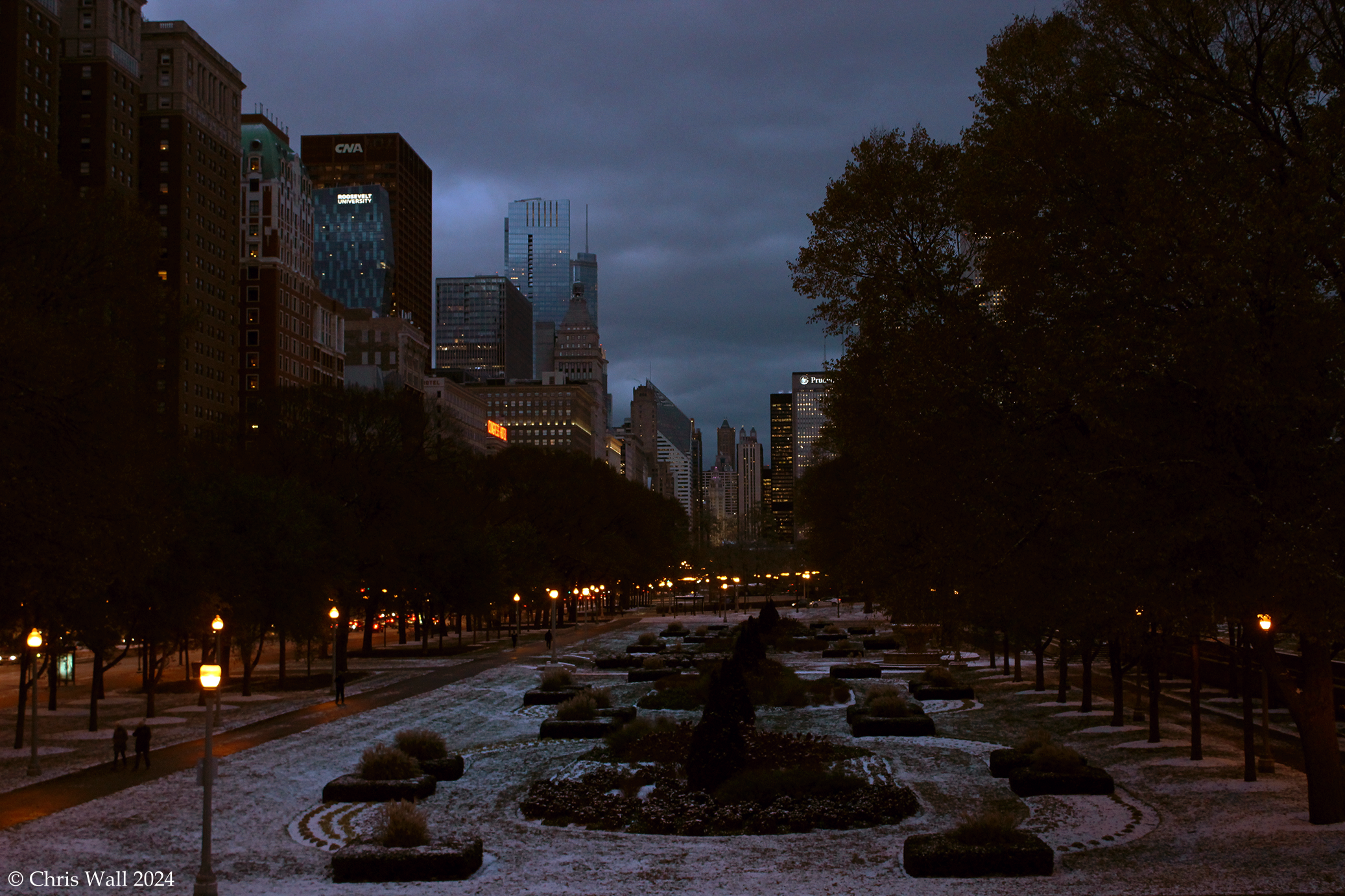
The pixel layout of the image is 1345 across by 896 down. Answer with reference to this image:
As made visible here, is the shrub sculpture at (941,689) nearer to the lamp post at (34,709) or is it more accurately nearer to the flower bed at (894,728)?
the flower bed at (894,728)

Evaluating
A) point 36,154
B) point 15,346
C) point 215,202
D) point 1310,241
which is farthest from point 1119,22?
point 215,202

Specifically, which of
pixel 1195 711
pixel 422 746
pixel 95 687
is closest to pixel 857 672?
pixel 1195 711

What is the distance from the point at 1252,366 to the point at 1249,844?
9.22 metres

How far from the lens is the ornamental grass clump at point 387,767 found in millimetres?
27281

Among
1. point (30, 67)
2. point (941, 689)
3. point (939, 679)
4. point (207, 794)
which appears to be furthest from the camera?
point (30, 67)

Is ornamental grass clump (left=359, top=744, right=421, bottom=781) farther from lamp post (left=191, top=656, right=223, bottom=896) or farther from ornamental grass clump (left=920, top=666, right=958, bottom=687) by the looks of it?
ornamental grass clump (left=920, top=666, right=958, bottom=687)

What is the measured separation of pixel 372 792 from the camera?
26.7 metres

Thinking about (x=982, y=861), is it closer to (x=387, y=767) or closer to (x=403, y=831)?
(x=403, y=831)

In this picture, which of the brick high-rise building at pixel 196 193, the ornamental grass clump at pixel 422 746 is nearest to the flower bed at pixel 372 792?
the ornamental grass clump at pixel 422 746

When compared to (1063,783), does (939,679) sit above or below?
below

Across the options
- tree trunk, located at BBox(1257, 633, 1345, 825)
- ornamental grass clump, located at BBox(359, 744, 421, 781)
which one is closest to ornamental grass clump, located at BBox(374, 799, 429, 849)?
ornamental grass clump, located at BBox(359, 744, 421, 781)

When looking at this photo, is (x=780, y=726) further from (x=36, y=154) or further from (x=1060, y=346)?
(x=36, y=154)

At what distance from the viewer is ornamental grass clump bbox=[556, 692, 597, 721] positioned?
38.0m

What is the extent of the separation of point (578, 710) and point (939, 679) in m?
17.6
